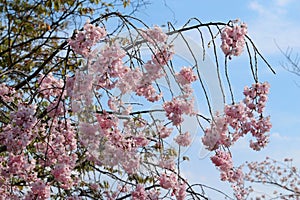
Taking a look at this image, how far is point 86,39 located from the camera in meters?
2.15

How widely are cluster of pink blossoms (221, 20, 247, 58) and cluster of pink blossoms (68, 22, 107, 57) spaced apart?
1.79 ft

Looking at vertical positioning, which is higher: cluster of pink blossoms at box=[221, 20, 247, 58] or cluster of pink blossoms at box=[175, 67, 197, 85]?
cluster of pink blossoms at box=[221, 20, 247, 58]

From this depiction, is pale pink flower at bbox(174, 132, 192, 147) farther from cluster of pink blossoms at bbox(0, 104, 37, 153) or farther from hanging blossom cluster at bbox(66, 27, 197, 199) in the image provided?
cluster of pink blossoms at bbox(0, 104, 37, 153)

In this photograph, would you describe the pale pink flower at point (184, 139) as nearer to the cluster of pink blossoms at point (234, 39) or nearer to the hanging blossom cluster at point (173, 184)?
the hanging blossom cluster at point (173, 184)

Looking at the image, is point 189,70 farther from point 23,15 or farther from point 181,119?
point 23,15

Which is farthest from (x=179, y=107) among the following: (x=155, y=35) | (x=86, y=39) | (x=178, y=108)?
(x=86, y=39)

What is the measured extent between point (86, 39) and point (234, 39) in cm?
64

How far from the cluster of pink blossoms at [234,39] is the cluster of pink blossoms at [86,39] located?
546 mm

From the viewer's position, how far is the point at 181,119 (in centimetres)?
232

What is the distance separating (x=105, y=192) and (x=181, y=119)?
3.26 feet

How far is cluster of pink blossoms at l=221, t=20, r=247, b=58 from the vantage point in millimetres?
2330

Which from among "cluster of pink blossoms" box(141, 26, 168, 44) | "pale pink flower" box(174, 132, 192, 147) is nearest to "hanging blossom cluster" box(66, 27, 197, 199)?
"cluster of pink blossoms" box(141, 26, 168, 44)

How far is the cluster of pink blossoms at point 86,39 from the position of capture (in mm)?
2152

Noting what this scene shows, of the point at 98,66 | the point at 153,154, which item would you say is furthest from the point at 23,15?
the point at 98,66
